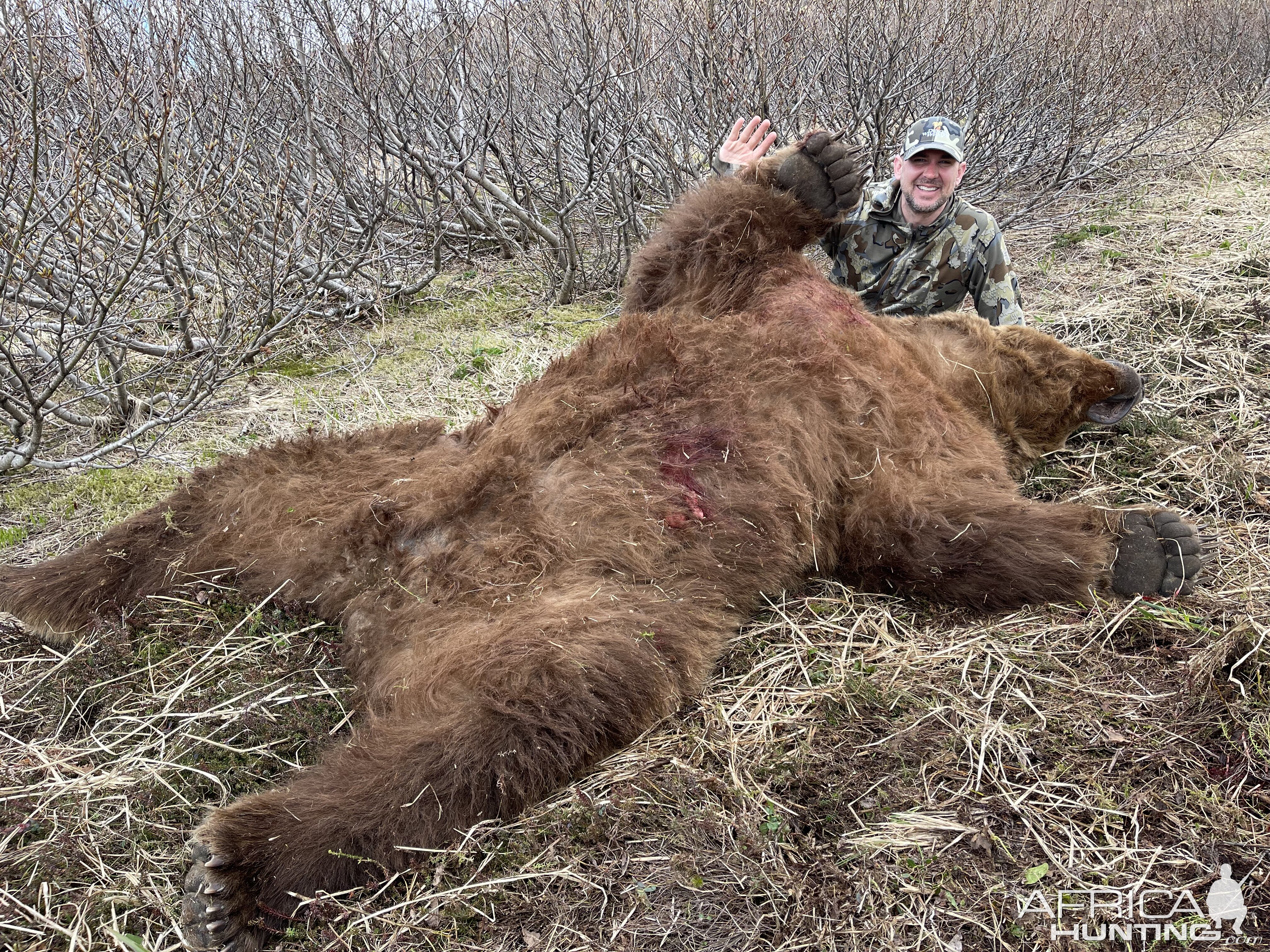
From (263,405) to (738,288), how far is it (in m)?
3.27

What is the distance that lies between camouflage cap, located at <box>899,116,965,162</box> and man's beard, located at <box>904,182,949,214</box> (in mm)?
173

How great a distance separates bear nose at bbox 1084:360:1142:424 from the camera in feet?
12.1

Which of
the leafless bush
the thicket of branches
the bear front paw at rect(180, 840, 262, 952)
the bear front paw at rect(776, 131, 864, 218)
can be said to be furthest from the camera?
the thicket of branches

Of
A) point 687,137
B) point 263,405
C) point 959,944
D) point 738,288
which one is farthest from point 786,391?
point 687,137

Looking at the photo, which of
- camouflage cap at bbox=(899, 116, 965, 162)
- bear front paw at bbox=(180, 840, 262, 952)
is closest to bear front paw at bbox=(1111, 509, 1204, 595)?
camouflage cap at bbox=(899, 116, 965, 162)

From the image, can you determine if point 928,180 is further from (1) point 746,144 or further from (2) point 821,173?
(2) point 821,173

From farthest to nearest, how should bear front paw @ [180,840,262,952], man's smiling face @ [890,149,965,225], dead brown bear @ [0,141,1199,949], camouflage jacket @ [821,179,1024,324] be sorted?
camouflage jacket @ [821,179,1024,324], man's smiling face @ [890,149,965,225], dead brown bear @ [0,141,1199,949], bear front paw @ [180,840,262,952]

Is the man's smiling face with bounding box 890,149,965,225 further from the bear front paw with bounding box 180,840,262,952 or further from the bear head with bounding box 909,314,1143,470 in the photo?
the bear front paw with bounding box 180,840,262,952

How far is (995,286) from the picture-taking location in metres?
4.65

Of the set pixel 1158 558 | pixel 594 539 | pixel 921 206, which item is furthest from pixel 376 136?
pixel 1158 558

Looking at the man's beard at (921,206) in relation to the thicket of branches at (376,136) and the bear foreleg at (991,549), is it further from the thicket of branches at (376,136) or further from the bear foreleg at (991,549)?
the bear foreleg at (991,549)

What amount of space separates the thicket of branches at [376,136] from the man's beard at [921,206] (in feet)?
5.85

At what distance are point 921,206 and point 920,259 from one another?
324mm

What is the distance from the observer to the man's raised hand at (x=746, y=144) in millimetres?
4023
